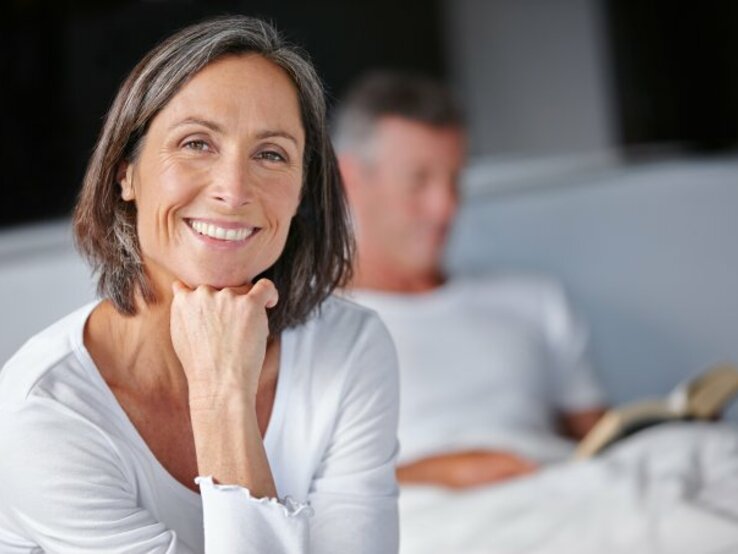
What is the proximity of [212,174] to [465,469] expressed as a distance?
0.88m

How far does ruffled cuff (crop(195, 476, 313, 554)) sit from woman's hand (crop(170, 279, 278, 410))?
1.4 inches

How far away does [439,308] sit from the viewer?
1.57m

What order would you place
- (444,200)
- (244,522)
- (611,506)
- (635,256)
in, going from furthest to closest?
(635,256) < (444,200) < (611,506) < (244,522)

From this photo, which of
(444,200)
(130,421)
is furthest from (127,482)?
(444,200)

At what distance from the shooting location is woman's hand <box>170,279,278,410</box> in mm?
489

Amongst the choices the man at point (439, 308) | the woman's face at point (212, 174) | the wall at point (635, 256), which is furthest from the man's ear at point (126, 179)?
the wall at point (635, 256)

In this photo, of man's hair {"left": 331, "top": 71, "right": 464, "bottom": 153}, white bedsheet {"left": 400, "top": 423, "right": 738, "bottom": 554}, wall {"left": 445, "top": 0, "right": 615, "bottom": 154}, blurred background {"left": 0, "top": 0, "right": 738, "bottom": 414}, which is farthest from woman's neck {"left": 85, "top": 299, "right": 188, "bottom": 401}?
wall {"left": 445, "top": 0, "right": 615, "bottom": 154}

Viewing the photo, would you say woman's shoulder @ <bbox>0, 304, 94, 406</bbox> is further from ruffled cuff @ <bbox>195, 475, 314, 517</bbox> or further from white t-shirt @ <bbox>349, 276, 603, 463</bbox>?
white t-shirt @ <bbox>349, 276, 603, 463</bbox>

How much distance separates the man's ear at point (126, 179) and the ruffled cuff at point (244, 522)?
120 millimetres

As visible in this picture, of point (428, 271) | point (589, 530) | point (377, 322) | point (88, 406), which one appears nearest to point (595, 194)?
point (428, 271)

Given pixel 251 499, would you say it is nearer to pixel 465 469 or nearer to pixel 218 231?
pixel 218 231


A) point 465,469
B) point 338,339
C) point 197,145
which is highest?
point 197,145

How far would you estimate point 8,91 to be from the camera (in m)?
1.18

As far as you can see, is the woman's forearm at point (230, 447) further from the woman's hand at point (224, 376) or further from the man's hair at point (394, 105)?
the man's hair at point (394, 105)
